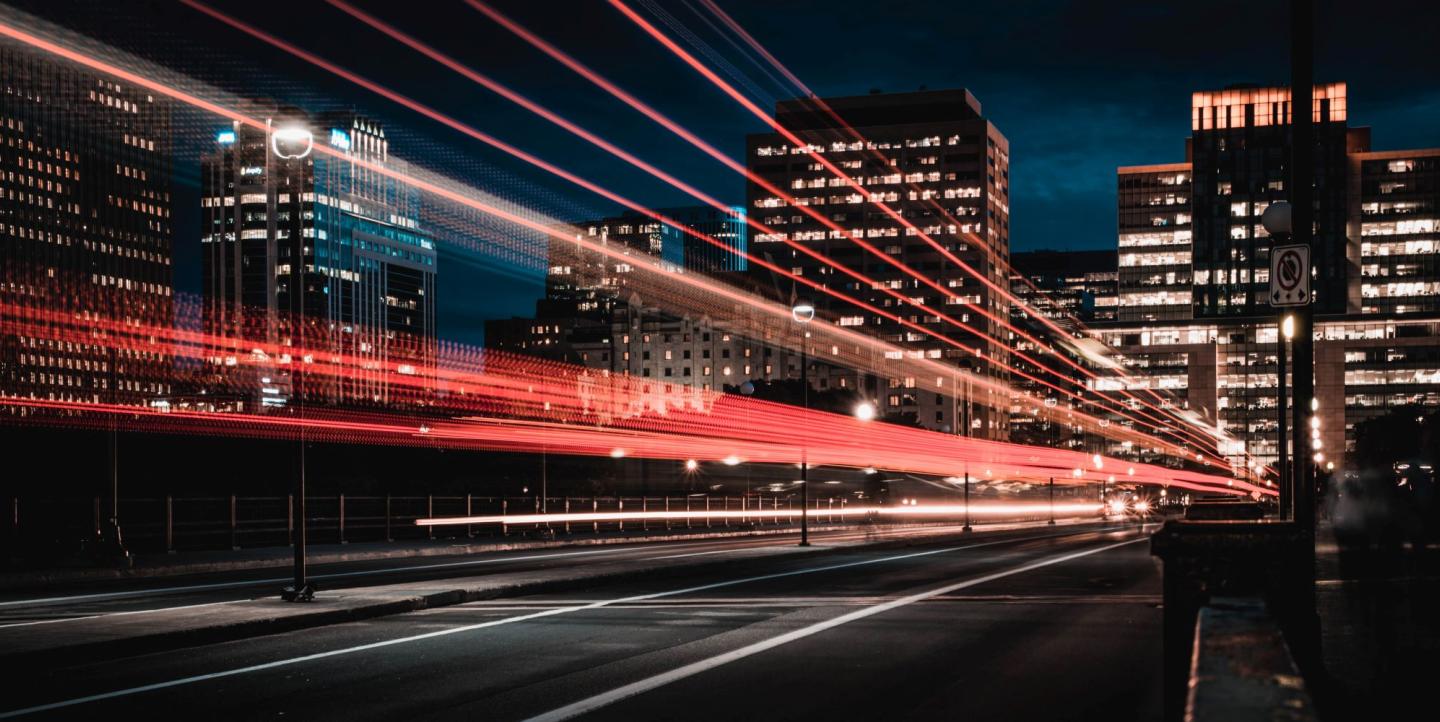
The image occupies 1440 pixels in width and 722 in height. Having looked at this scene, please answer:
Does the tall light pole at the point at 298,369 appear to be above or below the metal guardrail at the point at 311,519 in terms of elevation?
above

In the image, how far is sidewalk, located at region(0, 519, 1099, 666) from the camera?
13.6 meters

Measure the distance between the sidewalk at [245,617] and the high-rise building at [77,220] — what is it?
102 metres

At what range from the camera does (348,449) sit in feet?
245

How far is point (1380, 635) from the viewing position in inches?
528

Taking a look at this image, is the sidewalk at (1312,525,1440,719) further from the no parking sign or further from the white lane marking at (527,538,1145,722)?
the white lane marking at (527,538,1145,722)

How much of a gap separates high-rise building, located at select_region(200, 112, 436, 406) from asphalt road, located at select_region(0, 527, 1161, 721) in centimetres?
508

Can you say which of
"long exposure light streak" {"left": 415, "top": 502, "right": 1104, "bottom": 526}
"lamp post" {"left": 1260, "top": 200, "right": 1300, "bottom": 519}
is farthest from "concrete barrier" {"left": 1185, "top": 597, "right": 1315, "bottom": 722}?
"long exposure light streak" {"left": 415, "top": 502, "right": 1104, "bottom": 526}

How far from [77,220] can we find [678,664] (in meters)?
166

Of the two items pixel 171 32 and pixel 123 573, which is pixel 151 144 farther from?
pixel 123 573

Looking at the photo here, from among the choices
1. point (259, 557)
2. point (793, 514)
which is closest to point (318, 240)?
point (793, 514)

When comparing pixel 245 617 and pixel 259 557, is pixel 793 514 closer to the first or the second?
pixel 259 557

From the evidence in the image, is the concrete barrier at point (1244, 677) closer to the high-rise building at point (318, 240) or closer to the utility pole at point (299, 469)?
the high-rise building at point (318, 240)

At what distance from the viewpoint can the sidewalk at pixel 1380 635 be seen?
9.48m

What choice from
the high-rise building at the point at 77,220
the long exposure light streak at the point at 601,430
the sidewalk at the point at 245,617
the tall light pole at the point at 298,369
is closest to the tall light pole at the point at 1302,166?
the sidewalk at the point at 245,617
